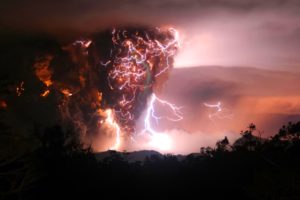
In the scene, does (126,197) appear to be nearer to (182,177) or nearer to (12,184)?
(182,177)

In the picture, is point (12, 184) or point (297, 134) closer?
point (12, 184)

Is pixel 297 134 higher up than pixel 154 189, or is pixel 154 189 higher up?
pixel 297 134

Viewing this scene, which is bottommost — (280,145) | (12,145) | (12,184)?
(12,184)

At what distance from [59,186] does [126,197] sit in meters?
5.66

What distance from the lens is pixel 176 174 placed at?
49.8 metres

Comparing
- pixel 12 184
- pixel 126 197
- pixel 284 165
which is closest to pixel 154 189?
Answer: pixel 126 197

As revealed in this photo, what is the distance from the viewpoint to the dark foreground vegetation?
39.3 metres

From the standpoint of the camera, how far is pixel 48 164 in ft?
150

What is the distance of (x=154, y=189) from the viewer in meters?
45.7

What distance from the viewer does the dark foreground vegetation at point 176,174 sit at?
3928 centimetres

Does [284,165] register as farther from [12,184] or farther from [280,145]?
[12,184]

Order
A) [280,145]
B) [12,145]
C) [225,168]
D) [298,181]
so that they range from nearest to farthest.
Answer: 1. [12,145]
2. [298,181]
3. [225,168]
4. [280,145]

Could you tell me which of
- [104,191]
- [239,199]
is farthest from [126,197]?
[239,199]

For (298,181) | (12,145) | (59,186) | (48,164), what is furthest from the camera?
(48,164)
